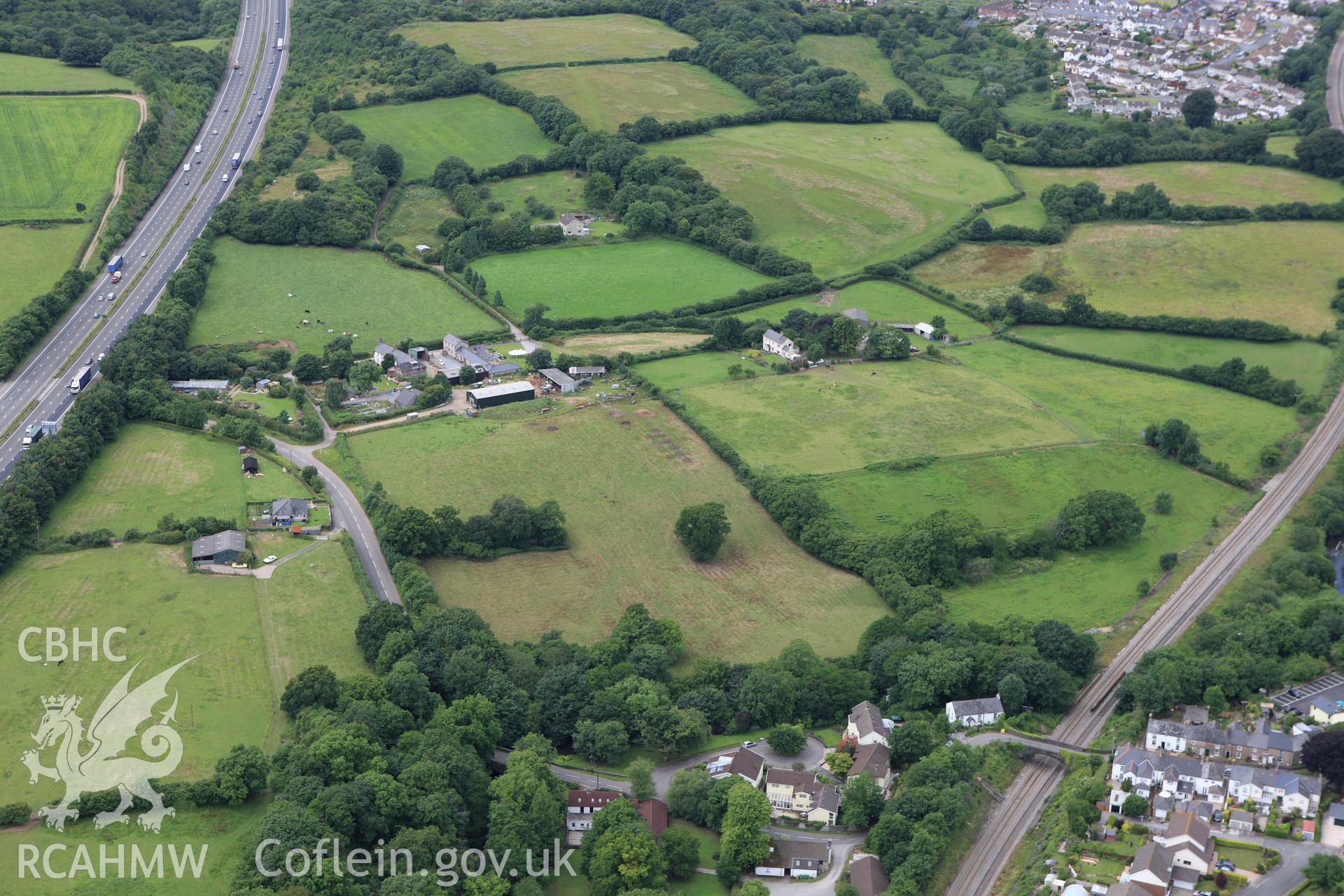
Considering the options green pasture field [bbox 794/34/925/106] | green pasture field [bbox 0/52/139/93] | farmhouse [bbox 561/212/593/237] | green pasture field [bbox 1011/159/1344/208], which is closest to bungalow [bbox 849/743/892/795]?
farmhouse [bbox 561/212/593/237]

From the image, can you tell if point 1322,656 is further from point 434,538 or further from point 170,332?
point 170,332

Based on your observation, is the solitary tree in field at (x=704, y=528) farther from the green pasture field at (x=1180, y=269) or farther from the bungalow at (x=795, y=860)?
the green pasture field at (x=1180, y=269)

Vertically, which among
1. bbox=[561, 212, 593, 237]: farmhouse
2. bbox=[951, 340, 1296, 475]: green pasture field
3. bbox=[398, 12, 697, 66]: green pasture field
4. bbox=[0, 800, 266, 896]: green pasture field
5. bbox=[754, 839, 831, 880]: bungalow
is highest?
bbox=[398, 12, 697, 66]: green pasture field

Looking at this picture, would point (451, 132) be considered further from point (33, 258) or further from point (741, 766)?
point (741, 766)

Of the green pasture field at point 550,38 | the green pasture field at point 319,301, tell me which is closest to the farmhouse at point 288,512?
the green pasture field at point 319,301

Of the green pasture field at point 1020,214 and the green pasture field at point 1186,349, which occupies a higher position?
the green pasture field at point 1020,214

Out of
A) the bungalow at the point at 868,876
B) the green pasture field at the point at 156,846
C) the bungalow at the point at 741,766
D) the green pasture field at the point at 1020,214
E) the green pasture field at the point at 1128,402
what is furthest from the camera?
the green pasture field at the point at 1020,214

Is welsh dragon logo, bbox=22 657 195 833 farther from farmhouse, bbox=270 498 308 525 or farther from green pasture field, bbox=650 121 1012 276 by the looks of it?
green pasture field, bbox=650 121 1012 276

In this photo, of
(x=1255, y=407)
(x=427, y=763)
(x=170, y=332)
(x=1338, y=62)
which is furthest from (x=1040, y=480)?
(x=1338, y=62)
